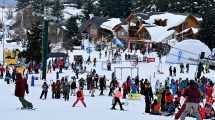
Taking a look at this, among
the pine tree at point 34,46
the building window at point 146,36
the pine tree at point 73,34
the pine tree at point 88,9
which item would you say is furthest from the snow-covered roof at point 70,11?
the pine tree at point 34,46

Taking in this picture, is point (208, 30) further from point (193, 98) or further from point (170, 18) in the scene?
point (193, 98)

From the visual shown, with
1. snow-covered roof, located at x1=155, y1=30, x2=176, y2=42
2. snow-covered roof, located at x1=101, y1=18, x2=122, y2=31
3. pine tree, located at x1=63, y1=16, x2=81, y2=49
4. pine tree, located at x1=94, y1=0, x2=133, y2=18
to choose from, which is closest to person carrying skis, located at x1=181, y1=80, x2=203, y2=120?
snow-covered roof, located at x1=155, y1=30, x2=176, y2=42

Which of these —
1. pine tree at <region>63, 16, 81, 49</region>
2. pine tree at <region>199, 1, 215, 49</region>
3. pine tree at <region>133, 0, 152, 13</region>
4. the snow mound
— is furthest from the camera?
pine tree at <region>133, 0, 152, 13</region>

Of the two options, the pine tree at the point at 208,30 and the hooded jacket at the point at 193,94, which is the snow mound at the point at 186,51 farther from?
the hooded jacket at the point at 193,94

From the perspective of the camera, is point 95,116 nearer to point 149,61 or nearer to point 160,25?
point 149,61

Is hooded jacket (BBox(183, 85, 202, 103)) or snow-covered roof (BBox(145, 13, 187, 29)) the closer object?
hooded jacket (BBox(183, 85, 202, 103))

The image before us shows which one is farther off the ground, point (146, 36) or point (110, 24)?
point (110, 24)

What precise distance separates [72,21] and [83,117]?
56796 millimetres

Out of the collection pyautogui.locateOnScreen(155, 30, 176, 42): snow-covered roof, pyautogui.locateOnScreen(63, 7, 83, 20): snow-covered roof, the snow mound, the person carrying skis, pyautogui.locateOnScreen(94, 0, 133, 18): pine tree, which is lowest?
the person carrying skis

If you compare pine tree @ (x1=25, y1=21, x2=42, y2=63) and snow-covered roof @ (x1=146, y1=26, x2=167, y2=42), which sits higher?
snow-covered roof @ (x1=146, y1=26, x2=167, y2=42)

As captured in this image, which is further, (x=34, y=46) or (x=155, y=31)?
(x=155, y=31)

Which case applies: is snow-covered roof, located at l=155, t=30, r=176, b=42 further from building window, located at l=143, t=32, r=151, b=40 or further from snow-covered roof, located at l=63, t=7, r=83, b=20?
snow-covered roof, located at l=63, t=7, r=83, b=20

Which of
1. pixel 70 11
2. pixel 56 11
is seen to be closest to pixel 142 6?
pixel 56 11

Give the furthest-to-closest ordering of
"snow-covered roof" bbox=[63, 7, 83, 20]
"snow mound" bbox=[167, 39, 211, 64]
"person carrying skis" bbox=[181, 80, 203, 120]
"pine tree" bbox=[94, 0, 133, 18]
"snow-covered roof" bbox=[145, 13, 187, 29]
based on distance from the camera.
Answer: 1. "snow-covered roof" bbox=[63, 7, 83, 20]
2. "pine tree" bbox=[94, 0, 133, 18]
3. "snow-covered roof" bbox=[145, 13, 187, 29]
4. "snow mound" bbox=[167, 39, 211, 64]
5. "person carrying skis" bbox=[181, 80, 203, 120]
